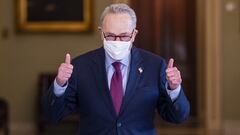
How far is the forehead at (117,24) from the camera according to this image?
2545 mm

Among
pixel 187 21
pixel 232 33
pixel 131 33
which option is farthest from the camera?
pixel 187 21

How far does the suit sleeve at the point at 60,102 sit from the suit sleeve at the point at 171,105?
38 cm

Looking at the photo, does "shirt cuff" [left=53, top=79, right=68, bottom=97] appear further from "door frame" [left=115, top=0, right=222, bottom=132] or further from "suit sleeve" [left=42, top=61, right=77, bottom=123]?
"door frame" [left=115, top=0, right=222, bottom=132]

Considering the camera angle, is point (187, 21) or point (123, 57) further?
point (187, 21)

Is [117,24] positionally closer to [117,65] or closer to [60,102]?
[117,65]

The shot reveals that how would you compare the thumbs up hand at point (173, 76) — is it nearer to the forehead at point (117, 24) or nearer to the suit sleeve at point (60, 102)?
the forehead at point (117, 24)

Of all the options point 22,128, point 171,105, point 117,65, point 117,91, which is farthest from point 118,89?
point 22,128

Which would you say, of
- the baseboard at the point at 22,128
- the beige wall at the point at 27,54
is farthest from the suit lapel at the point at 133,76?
the baseboard at the point at 22,128

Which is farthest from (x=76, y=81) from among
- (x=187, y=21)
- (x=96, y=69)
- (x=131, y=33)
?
(x=187, y=21)

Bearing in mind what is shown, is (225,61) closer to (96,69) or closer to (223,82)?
(223,82)

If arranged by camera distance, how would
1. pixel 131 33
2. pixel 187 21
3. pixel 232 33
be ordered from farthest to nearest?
pixel 187 21 < pixel 232 33 < pixel 131 33

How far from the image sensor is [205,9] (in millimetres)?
9039

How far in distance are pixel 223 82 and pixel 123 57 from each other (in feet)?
21.6

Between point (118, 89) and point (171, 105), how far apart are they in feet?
0.77
